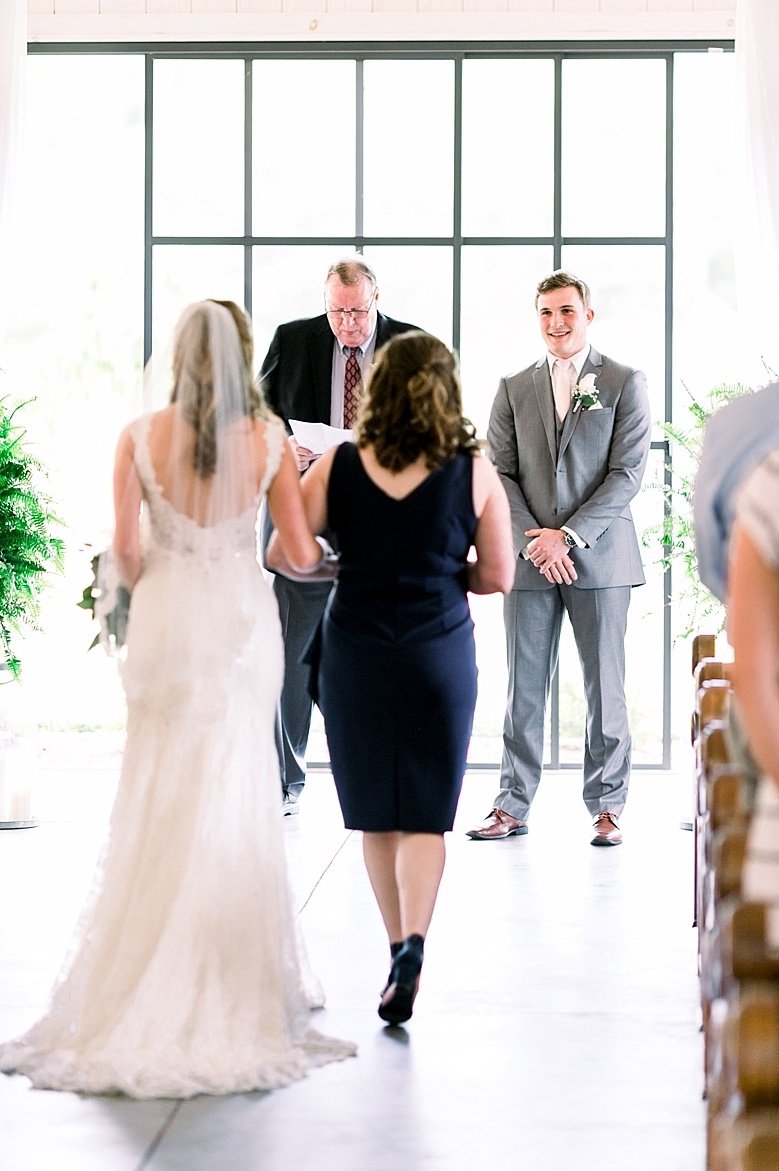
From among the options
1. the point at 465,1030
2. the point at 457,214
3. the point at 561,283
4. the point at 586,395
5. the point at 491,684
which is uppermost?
the point at 457,214

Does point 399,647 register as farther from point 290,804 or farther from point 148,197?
point 148,197

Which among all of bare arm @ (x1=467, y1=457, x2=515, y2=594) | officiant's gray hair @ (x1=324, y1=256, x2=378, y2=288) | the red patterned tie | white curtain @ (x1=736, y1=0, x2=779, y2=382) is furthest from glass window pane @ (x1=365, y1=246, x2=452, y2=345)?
bare arm @ (x1=467, y1=457, x2=515, y2=594)

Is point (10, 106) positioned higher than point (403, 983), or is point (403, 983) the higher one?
point (10, 106)

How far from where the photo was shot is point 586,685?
6062mm

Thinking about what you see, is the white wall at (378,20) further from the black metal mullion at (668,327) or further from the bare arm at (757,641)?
the bare arm at (757,641)

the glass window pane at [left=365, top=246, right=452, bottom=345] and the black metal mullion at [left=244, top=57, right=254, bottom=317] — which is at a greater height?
the black metal mullion at [left=244, top=57, right=254, bottom=317]

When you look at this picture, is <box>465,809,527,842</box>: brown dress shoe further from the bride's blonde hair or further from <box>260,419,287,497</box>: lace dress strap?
the bride's blonde hair

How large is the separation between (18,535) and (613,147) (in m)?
3.64

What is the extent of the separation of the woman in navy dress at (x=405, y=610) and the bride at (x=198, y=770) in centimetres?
15

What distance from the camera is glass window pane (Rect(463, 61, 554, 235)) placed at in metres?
7.88

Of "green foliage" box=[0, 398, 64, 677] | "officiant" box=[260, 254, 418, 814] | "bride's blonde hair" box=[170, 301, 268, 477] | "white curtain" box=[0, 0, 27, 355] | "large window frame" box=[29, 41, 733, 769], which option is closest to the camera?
"bride's blonde hair" box=[170, 301, 268, 477]

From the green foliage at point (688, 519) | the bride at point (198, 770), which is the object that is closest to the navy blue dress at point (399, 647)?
the bride at point (198, 770)

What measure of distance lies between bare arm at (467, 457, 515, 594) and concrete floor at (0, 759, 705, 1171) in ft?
3.43

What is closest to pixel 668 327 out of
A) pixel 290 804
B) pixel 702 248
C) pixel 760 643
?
pixel 702 248
